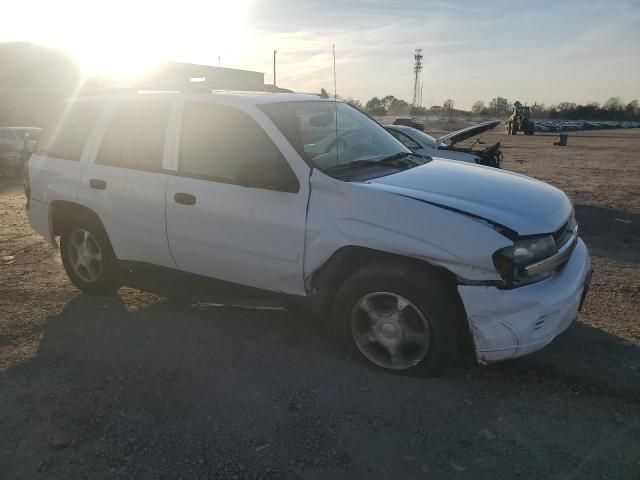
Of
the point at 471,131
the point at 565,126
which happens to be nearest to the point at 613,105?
the point at 565,126

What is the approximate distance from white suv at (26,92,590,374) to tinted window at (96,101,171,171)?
1 cm

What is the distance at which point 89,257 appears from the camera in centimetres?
502

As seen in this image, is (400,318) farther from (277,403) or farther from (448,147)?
(448,147)

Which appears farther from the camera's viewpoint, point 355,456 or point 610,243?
point 610,243

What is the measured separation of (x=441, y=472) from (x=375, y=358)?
3.47ft

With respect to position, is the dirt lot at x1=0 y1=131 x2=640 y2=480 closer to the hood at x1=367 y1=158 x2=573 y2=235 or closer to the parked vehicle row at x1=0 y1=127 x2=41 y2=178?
the hood at x1=367 y1=158 x2=573 y2=235

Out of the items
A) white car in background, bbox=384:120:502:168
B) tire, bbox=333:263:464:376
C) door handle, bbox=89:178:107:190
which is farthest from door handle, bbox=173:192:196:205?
white car in background, bbox=384:120:502:168

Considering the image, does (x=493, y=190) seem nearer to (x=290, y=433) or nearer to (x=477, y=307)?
(x=477, y=307)

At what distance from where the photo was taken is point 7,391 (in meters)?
3.48

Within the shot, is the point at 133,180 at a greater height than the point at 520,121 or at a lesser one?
lesser

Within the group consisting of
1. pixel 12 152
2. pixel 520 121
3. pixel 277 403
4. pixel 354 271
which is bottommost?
pixel 277 403

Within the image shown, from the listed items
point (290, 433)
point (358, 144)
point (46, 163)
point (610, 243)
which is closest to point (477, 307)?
point (290, 433)

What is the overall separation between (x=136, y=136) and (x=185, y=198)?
0.86 meters

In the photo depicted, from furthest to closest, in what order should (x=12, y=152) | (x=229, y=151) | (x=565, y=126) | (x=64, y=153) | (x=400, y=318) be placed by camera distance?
(x=565, y=126)
(x=12, y=152)
(x=64, y=153)
(x=229, y=151)
(x=400, y=318)
